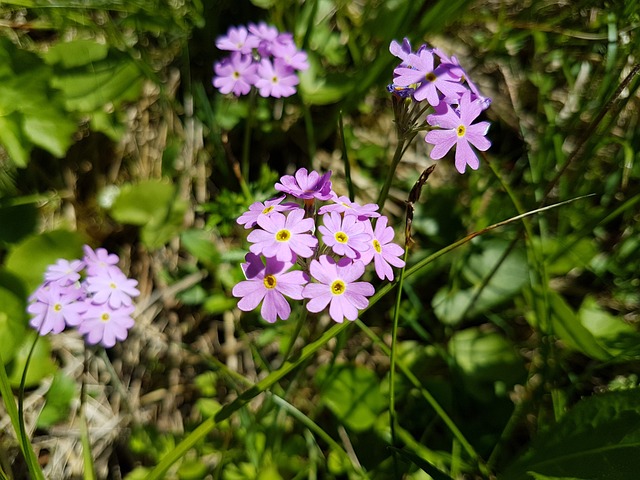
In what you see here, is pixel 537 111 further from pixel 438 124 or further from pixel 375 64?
pixel 438 124

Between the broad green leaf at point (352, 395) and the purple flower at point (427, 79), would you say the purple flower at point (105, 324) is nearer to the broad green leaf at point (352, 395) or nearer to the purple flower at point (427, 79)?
the broad green leaf at point (352, 395)

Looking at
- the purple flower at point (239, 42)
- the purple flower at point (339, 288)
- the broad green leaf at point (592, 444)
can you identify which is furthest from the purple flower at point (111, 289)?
the broad green leaf at point (592, 444)

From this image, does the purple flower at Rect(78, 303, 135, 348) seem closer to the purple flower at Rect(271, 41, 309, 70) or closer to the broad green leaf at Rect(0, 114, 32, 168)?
the broad green leaf at Rect(0, 114, 32, 168)

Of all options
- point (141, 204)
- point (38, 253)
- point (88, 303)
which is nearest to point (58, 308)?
point (88, 303)

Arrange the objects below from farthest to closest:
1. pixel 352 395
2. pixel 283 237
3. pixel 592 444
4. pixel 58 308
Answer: pixel 352 395
pixel 58 308
pixel 592 444
pixel 283 237

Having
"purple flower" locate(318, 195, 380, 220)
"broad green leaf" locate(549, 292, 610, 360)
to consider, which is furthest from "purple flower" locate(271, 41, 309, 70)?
"broad green leaf" locate(549, 292, 610, 360)

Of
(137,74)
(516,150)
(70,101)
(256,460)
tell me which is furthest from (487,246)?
(70,101)

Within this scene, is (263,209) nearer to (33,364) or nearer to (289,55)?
(289,55)
